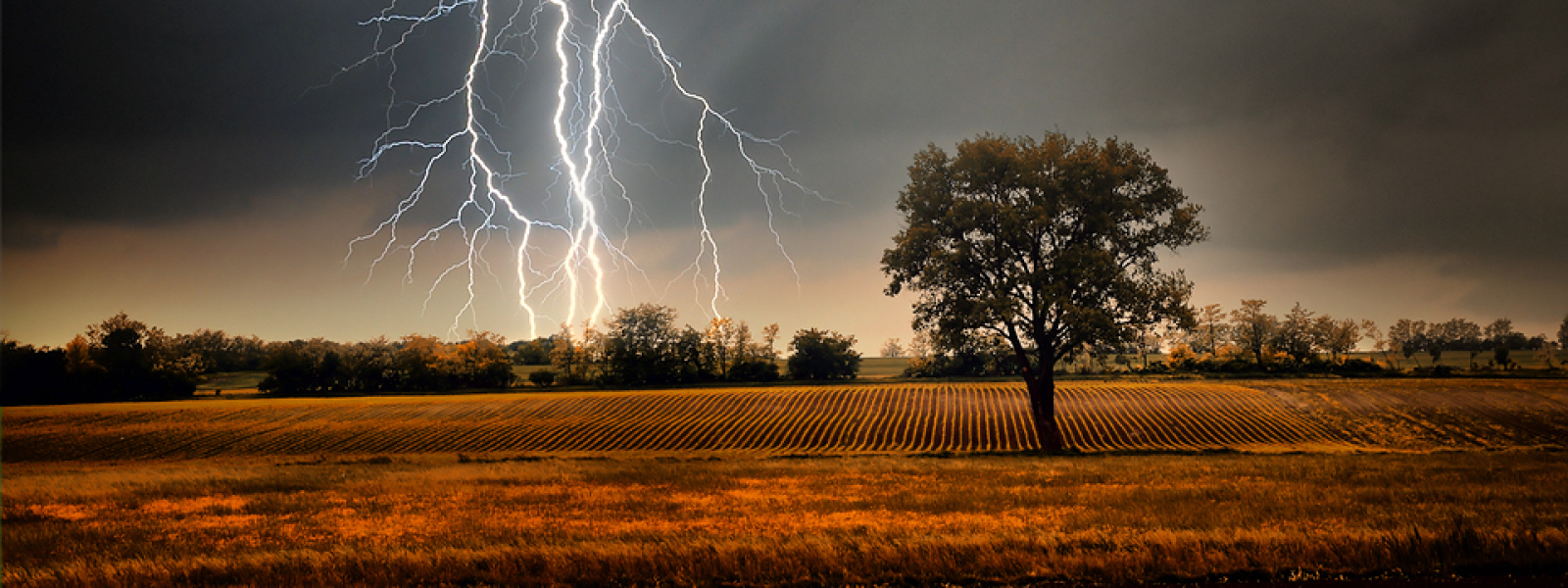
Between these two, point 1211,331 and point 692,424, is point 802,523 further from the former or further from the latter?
point 1211,331

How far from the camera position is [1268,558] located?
6.74 metres

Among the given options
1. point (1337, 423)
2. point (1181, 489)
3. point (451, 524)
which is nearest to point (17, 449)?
point (451, 524)

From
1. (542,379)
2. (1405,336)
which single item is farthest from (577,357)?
(1405,336)

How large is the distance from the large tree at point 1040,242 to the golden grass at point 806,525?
832cm

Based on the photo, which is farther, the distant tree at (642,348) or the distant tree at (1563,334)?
the distant tree at (1563,334)

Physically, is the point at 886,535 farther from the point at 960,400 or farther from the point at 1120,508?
the point at 960,400

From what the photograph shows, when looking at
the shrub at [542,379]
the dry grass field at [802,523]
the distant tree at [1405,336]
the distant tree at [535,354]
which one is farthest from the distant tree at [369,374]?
the distant tree at [1405,336]

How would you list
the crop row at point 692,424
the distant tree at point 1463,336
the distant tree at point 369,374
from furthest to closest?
the distant tree at point 1463,336
the distant tree at point 369,374
the crop row at point 692,424

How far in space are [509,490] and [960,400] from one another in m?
44.7

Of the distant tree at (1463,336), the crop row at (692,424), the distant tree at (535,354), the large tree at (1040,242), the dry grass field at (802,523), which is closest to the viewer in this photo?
the dry grass field at (802,523)

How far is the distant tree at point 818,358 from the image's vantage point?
9450 centimetres

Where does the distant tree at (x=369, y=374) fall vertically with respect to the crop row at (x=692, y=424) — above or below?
above

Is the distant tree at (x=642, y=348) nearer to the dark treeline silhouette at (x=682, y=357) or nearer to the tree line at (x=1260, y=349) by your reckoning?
the dark treeline silhouette at (x=682, y=357)

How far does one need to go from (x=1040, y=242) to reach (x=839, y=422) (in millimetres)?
24372
